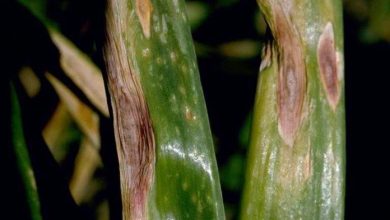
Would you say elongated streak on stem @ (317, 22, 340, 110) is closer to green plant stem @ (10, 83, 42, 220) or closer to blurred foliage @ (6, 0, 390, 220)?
green plant stem @ (10, 83, 42, 220)

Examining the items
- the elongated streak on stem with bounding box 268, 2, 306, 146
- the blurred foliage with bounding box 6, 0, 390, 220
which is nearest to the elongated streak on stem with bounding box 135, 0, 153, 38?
the elongated streak on stem with bounding box 268, 2, 306, 146

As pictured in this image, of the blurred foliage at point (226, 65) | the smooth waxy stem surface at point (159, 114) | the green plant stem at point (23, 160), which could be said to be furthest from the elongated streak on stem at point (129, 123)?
the blurred foliage at point (226, 65)

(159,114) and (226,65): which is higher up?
(159,114)

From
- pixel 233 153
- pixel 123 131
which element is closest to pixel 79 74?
pixel 123 131

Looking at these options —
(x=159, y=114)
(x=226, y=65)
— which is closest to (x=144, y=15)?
(x=159, y=114)

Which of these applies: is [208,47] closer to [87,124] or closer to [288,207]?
[87,124]

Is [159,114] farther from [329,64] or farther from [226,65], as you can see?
[226,65]
